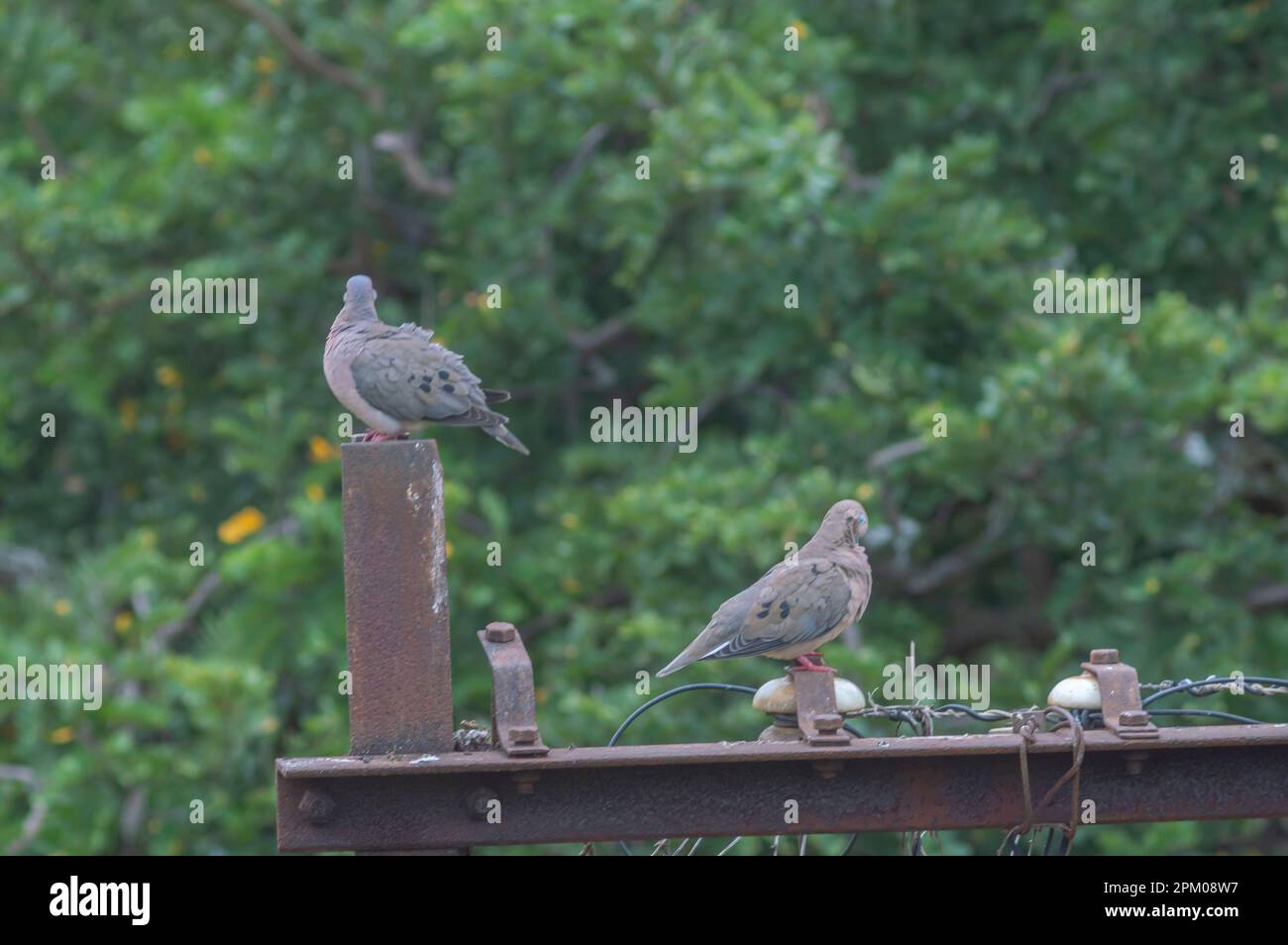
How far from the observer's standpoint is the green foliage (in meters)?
9.87

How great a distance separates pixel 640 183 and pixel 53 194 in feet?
13.6

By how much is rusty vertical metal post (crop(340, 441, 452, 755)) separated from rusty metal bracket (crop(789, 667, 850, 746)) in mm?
945

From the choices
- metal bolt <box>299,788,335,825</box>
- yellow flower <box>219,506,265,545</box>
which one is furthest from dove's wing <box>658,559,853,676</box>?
yellow flower <box>219,506,265,545</box>

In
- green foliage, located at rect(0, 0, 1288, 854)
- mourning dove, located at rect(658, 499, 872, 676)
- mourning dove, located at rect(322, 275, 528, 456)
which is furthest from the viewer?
green foliage, located at rect(0, 0, 1288, 854)

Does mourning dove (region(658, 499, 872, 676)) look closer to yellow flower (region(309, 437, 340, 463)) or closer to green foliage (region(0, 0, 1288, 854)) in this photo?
green foliage (region(0, 0, 1288, 854))

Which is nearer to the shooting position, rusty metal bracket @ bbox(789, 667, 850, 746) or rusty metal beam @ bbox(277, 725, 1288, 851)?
rusty metal beam @ bbox(277, 725, 1288, 851)

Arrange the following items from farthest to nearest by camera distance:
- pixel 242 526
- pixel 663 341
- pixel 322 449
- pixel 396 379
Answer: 1. pixel 663 341
2. pixel 242 526
3. pixel 322 449
4. pixel 396 379

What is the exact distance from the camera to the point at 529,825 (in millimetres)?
4484

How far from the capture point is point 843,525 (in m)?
5.89

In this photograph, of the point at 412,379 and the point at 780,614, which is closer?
the point at 780,614

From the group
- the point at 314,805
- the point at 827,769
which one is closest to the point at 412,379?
the point at 314,805

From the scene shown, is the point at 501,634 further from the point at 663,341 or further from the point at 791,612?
the point at 663,341

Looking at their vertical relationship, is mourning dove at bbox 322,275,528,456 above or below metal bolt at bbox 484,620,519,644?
above

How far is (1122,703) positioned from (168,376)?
9.45m
